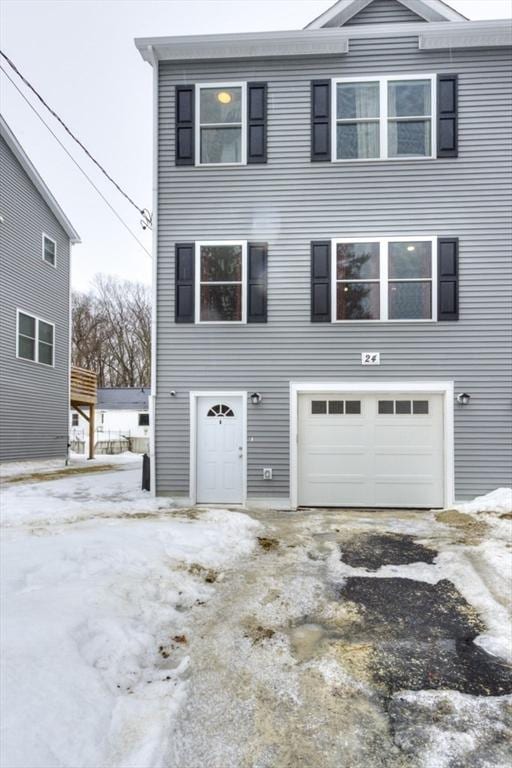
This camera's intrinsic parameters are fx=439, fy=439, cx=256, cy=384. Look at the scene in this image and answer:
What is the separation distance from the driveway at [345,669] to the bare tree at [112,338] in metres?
31.8

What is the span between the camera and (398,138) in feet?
23.9

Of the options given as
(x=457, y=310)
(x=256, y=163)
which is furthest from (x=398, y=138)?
(x=457, y=310)

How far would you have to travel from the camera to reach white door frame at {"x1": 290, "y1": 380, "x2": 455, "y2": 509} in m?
6.98

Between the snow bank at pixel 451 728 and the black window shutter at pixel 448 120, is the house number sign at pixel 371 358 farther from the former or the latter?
the snow bank at pixel 451 728

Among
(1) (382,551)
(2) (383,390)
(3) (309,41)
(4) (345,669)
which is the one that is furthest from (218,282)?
(4) (345,669)

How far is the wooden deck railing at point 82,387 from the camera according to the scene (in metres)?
15.2

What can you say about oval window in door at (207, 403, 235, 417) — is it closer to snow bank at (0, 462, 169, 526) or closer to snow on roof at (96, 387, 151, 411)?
snow bank at (0, 462, 169, 526)

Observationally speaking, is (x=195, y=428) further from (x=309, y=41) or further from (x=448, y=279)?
(x=309, y=41)

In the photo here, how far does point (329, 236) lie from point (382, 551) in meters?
4.96

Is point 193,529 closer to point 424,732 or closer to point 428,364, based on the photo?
point 424,732

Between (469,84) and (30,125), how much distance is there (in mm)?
9629

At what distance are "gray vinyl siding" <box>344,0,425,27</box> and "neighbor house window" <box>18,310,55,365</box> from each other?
33.8ft

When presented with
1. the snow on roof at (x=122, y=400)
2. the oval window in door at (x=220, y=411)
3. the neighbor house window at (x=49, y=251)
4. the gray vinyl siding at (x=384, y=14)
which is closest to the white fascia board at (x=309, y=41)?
the gray vinyl siding at (x=384, y=14)

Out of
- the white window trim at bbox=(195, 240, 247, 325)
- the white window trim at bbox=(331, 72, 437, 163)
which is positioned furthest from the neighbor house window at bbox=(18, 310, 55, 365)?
the white window trim at bbox=(331, 72, 437, 163)
